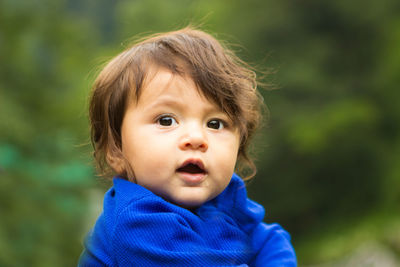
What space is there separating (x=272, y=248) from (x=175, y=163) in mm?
457

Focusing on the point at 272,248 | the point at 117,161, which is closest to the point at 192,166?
the point at 117,161

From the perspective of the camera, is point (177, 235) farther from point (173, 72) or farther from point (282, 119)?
point (282, 119)

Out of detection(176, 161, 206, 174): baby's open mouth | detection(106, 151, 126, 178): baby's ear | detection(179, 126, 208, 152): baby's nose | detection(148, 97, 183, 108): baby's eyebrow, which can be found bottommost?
detection(106, 151, 126, 178): baby's ear

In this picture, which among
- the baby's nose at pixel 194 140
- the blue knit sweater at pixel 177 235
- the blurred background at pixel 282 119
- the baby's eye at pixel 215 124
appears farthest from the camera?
the blurred background at pixel 282 119

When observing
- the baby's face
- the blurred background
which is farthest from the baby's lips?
the blurred background

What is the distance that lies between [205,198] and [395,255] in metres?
6.66

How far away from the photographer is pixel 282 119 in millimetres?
10828

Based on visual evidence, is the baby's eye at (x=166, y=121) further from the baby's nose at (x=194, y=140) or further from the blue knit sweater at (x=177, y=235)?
the blue knit sweater at (x=177, y=235)

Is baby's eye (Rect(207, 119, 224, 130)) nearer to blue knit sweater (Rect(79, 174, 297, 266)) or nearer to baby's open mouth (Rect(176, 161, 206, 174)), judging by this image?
baby's open mouth (Rect(176, 161, 206, 174))

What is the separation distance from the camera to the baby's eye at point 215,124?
1598 millimetres

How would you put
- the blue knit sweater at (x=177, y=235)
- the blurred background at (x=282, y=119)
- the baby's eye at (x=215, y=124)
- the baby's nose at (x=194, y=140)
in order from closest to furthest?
the blue knit sweater at (x=177, y=235), the baby's nose at (x=194, y=140), the baby's eye at (x=215, y=124), the blurred background at (x=282, y=119)

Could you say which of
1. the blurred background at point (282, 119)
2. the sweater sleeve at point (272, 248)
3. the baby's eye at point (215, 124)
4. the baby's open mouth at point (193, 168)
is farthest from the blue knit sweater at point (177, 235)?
the blurred background at point (282, 119)

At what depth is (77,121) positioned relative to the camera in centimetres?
672

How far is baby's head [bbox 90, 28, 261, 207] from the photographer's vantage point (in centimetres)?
152
